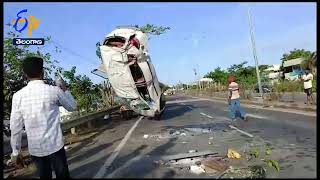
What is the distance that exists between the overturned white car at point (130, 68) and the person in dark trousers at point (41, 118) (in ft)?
44.9

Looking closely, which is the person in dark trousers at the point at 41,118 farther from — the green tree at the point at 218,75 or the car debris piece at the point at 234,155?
the green tree at the point at 218,75

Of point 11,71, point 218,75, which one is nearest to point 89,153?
point 11,71

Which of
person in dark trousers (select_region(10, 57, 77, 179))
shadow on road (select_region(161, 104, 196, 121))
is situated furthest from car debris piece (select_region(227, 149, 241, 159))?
shadow on road (select_region(161, 104, 196, 121))

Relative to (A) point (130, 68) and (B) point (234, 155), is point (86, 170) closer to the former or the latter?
(B) point (234, 155)

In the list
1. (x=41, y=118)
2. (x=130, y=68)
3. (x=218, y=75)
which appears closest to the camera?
(x=41, y=118)

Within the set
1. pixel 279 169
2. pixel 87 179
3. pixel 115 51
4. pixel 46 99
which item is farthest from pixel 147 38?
pixel 87 179

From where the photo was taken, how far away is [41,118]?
4.59 metres

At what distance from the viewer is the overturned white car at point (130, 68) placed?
18422 millimetres

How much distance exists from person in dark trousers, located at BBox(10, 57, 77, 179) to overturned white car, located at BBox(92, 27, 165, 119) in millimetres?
13698

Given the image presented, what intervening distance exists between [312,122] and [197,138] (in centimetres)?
478

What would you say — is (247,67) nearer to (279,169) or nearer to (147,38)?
(147,38)

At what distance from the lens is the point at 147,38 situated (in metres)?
19.3

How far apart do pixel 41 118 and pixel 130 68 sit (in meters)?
14.3

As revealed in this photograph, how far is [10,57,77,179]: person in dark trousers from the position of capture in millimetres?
4590
